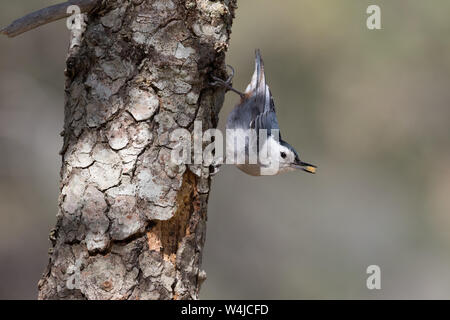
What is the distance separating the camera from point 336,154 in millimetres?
6754

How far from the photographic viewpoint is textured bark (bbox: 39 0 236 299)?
209 centimetres

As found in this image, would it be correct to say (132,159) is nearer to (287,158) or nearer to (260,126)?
(260,126)

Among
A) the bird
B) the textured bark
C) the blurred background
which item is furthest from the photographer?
the blurred background

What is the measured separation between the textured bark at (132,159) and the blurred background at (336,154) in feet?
12.5

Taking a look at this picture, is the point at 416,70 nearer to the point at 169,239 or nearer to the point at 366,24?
the point at 366,24

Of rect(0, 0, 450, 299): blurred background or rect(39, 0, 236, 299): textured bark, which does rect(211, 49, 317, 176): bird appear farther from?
rect(0, 0, 450, 299): blurred background

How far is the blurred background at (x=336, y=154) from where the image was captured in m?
6.16

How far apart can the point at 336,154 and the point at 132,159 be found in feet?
16.1

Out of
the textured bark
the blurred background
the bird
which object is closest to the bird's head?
the bird

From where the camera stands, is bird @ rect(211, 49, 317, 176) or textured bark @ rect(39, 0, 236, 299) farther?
bird @ rect(211, 49, 317, 176)

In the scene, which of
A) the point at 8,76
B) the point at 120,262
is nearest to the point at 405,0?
the point at 8,76

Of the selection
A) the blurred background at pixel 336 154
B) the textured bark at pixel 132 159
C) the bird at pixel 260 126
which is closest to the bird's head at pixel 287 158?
the bird at pixel 260 126

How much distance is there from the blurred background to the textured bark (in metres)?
3.82

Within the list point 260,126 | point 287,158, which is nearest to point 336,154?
point 287,158
